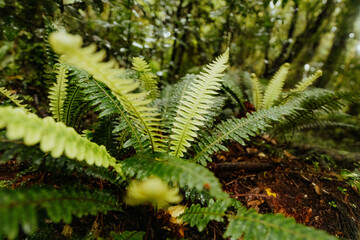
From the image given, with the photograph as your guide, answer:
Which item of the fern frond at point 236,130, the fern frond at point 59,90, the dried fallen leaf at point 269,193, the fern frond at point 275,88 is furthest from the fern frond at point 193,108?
the fern frond at point 275,88

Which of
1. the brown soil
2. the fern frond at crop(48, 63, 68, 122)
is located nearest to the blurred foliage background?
the fern frond at crop(48, 63, 68, 122)

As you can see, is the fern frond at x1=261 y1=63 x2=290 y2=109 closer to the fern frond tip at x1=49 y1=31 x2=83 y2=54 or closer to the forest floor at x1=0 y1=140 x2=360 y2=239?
the forest floor at x1=0 y1=140 x2=360 y2=239

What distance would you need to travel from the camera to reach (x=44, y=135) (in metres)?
0.70

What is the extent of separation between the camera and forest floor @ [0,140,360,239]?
117 cm

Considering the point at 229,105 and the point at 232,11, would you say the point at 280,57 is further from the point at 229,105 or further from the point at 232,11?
the point at 229,105

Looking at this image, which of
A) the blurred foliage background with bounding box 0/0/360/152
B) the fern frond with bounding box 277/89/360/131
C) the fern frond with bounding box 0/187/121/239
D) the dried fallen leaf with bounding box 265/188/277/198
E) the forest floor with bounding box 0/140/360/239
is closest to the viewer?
the fern frond with bounding box 0/187/121/239

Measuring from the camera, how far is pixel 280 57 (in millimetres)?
4348

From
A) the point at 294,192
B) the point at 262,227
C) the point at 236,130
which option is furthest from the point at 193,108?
the point at 294,192

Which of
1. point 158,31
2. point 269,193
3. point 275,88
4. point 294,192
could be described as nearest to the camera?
point 269,193

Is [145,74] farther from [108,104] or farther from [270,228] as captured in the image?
[270,228]

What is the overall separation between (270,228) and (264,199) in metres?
0.83

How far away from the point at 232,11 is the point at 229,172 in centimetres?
318

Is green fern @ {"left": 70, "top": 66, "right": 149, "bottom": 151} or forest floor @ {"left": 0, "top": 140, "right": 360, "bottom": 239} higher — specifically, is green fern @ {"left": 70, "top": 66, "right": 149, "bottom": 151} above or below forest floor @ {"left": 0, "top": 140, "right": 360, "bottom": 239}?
above

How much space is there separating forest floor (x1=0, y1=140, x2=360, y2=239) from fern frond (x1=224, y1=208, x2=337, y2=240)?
1.42 feet
